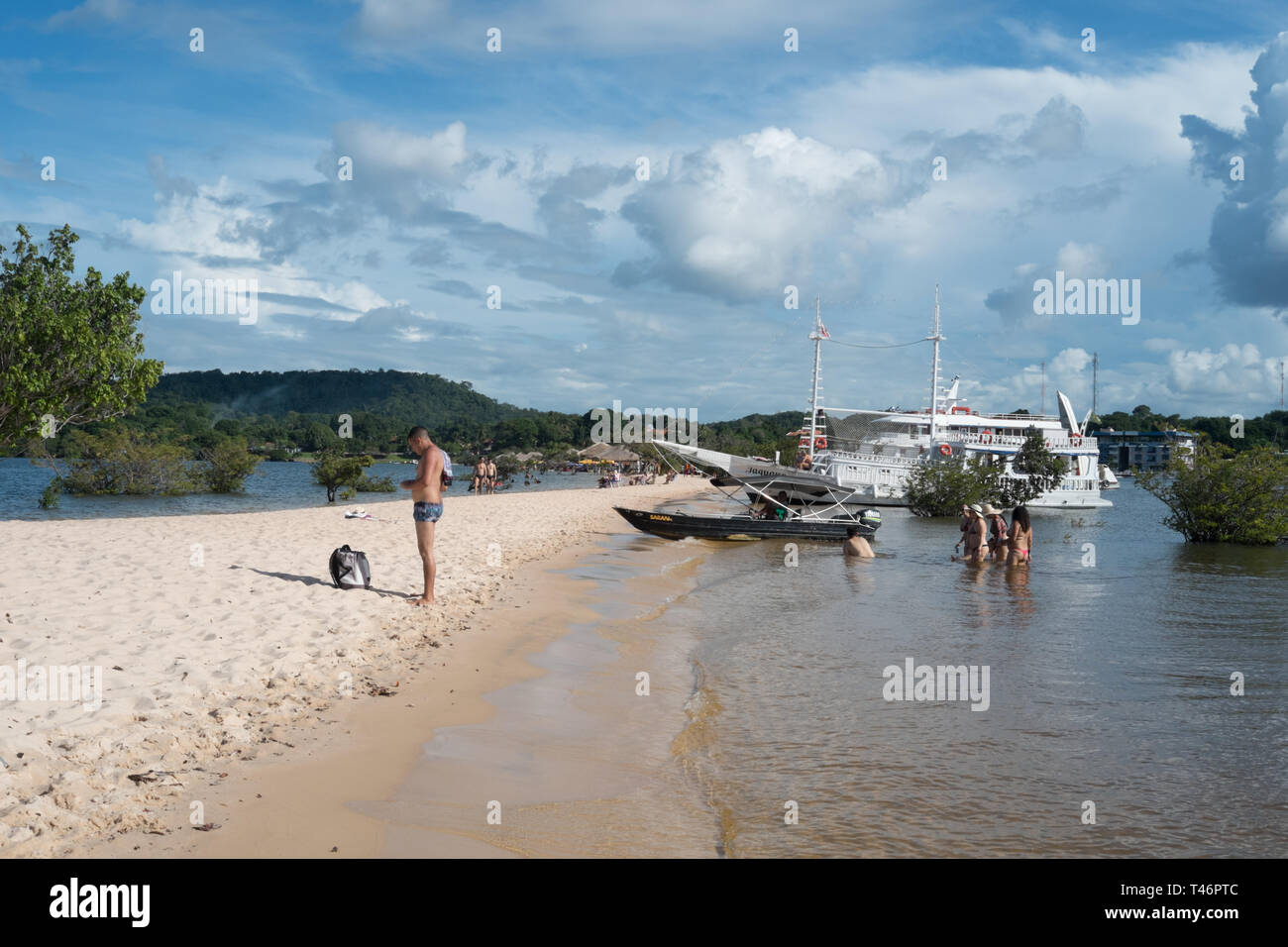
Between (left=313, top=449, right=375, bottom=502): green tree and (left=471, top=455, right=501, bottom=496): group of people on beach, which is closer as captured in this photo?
(left=471, top=455, right=501, bottom=496): group of people on beach

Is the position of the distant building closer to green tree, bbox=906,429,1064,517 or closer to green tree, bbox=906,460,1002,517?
green tree, bbox=906,429,1064,517

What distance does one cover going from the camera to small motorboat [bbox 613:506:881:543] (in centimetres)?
2698

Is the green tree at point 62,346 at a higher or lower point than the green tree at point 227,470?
higher

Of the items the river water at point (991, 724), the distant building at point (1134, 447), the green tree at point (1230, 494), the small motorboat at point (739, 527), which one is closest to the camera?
the river water at point (991, 724)

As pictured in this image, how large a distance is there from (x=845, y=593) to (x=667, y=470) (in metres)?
87.7

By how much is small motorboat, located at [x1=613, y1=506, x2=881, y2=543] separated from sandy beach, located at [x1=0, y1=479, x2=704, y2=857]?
1146 cm

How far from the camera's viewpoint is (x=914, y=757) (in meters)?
7.64

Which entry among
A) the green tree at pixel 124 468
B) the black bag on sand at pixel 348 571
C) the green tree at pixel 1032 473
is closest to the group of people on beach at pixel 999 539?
the black bag on sand at pixel 348 571

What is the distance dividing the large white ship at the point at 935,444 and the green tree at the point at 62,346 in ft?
127

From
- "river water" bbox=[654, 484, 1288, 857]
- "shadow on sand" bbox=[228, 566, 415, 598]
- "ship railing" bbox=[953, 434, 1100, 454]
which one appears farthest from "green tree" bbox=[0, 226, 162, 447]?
"ship railing" bbox=[953, 434, 1100, 454]

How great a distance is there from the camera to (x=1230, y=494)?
32844 millimetres

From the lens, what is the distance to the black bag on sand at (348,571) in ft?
40.4

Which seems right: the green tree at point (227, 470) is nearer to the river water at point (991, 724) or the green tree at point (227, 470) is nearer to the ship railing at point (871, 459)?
the ship railing at point (871, 459)

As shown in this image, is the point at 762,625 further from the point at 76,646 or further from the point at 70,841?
the point at 70,841
